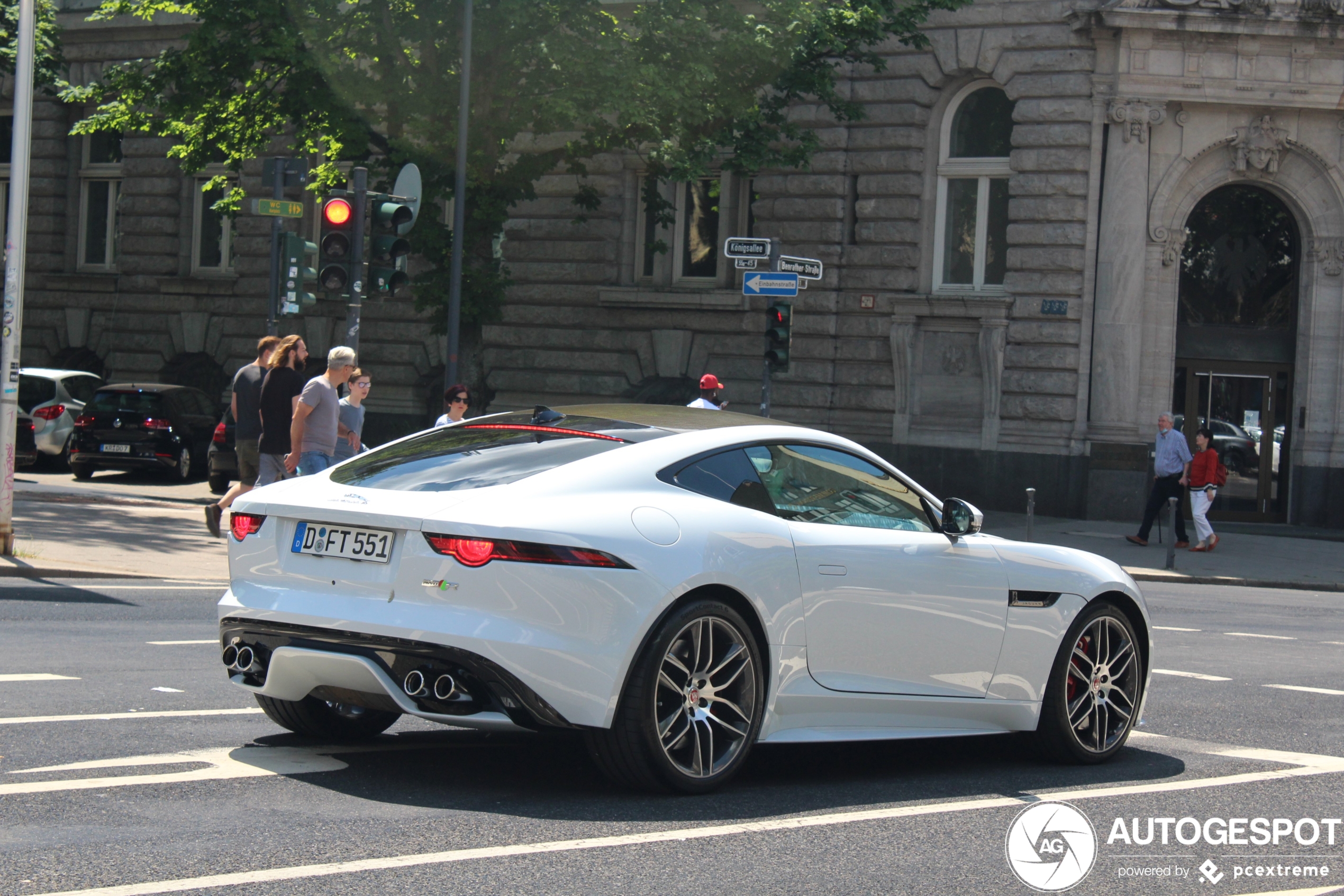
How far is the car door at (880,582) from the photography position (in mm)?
5867

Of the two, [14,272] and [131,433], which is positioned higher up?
[14,272]

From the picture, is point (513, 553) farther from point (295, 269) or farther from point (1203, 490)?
point (1203, 490)

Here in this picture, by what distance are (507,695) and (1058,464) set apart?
1973 cm

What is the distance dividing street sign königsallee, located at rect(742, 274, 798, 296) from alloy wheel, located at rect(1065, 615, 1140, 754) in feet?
37.9

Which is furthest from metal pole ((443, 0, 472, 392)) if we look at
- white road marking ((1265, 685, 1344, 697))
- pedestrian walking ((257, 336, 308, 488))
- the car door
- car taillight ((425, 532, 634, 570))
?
car taillight ((425, 532, 634, 570))

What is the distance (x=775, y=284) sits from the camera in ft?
59.9

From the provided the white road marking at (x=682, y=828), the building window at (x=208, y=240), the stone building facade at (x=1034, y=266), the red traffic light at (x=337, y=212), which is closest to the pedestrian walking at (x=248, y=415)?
the red traffic light at (x=337, y=212)

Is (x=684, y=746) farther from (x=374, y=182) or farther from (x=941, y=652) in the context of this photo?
(x=374, y=182)

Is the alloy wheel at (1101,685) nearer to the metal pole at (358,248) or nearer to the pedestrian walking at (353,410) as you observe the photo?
the pedestrian walking at (353,410)

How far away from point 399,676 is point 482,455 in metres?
0.99

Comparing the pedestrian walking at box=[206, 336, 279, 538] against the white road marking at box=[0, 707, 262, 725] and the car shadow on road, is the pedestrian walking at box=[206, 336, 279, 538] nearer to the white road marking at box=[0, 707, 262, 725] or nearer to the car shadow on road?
the white road marking at box=[0, 707, 262, 725]

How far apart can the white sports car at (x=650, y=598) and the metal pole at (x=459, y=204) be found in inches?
532

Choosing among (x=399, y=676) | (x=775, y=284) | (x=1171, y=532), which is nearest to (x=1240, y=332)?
(x=1171, y=532)

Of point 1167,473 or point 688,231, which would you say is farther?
point 688,231
